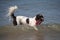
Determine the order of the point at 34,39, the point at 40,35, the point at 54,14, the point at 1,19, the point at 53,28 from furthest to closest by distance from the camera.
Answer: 1. the point at 54,14
2. the point at 1,19
3. the point at 53,28
4. the point at 40,35
5. the point at 34,39

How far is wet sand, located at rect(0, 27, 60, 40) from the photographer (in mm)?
7738

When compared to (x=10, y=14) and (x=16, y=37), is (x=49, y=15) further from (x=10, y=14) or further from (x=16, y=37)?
(x=16, y=37)

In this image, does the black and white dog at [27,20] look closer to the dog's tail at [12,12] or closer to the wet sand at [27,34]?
the dog's tail at [12,12]

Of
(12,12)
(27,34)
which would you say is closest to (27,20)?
(12,12)

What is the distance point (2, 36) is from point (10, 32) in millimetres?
616

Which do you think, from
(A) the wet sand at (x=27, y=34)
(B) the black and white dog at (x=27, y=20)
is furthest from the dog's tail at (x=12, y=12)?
(A) the wet sand at (x=27, y=34)

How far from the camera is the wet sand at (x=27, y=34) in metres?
7.74

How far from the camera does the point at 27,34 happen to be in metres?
8.23

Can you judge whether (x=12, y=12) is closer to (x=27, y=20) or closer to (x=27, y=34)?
(x=27, y=20)

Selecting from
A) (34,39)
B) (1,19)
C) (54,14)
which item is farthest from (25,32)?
(54,14)

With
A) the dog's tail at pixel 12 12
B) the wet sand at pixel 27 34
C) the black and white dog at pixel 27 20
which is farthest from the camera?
the dog's tail at pixel 12 12

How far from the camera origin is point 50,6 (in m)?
13.4

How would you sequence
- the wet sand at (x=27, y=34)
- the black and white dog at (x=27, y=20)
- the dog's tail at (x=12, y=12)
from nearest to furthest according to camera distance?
the wet sand at (x=27, y=34) → the black and white dog at (x=27, y=20) → the dog's tail at (x=12, y=12)

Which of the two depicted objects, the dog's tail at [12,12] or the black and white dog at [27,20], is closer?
the black and white dog at [27,20]
